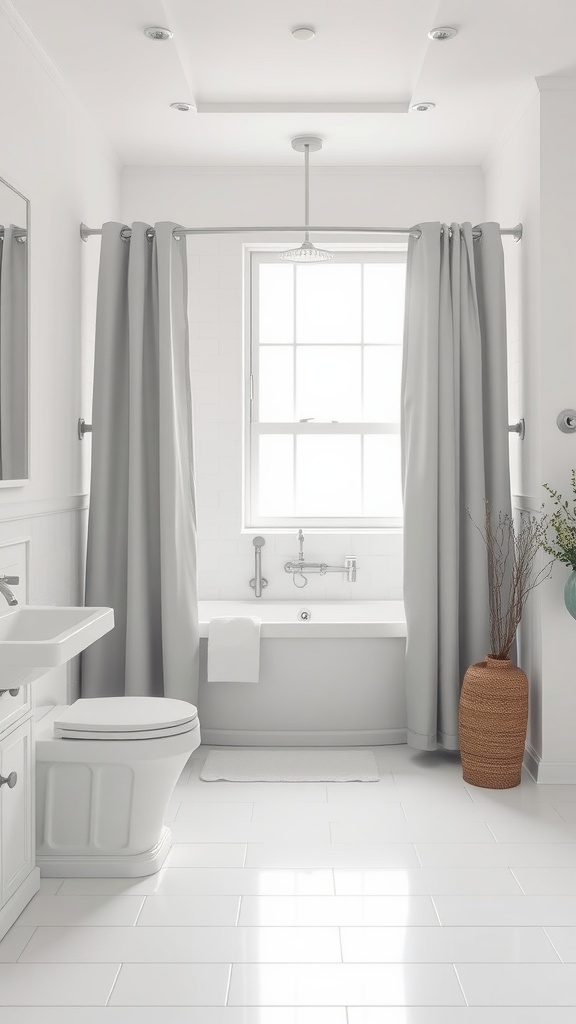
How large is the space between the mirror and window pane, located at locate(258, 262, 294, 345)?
202 cm

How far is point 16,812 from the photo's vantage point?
8.70 ft

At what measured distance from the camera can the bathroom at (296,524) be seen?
2410 millimetres

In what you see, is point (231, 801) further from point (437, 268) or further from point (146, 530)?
point (437, 268)

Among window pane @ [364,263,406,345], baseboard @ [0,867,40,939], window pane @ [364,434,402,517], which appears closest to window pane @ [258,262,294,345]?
window pane @ [364,263,406,345]

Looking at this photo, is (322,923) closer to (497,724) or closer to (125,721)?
(125,721)

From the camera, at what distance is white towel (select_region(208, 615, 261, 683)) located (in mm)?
4066

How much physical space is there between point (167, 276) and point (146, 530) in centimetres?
113

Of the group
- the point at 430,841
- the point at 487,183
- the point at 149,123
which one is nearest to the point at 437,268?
the point at 487,183

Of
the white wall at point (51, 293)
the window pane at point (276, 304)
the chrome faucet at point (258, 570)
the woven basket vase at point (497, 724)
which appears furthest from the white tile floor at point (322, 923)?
the window pane at point (276, 304)

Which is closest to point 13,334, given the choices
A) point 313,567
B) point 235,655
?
point 235,655

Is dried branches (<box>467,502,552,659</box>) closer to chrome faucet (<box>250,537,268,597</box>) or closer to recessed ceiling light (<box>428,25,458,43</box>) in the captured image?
chrome faucet (<box>250,537,268,597</box>)

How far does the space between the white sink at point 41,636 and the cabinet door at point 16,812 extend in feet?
0.87

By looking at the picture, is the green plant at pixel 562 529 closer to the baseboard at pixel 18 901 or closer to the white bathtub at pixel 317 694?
the white bathtub at pixel 317 694

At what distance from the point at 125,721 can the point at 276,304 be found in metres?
2.92
